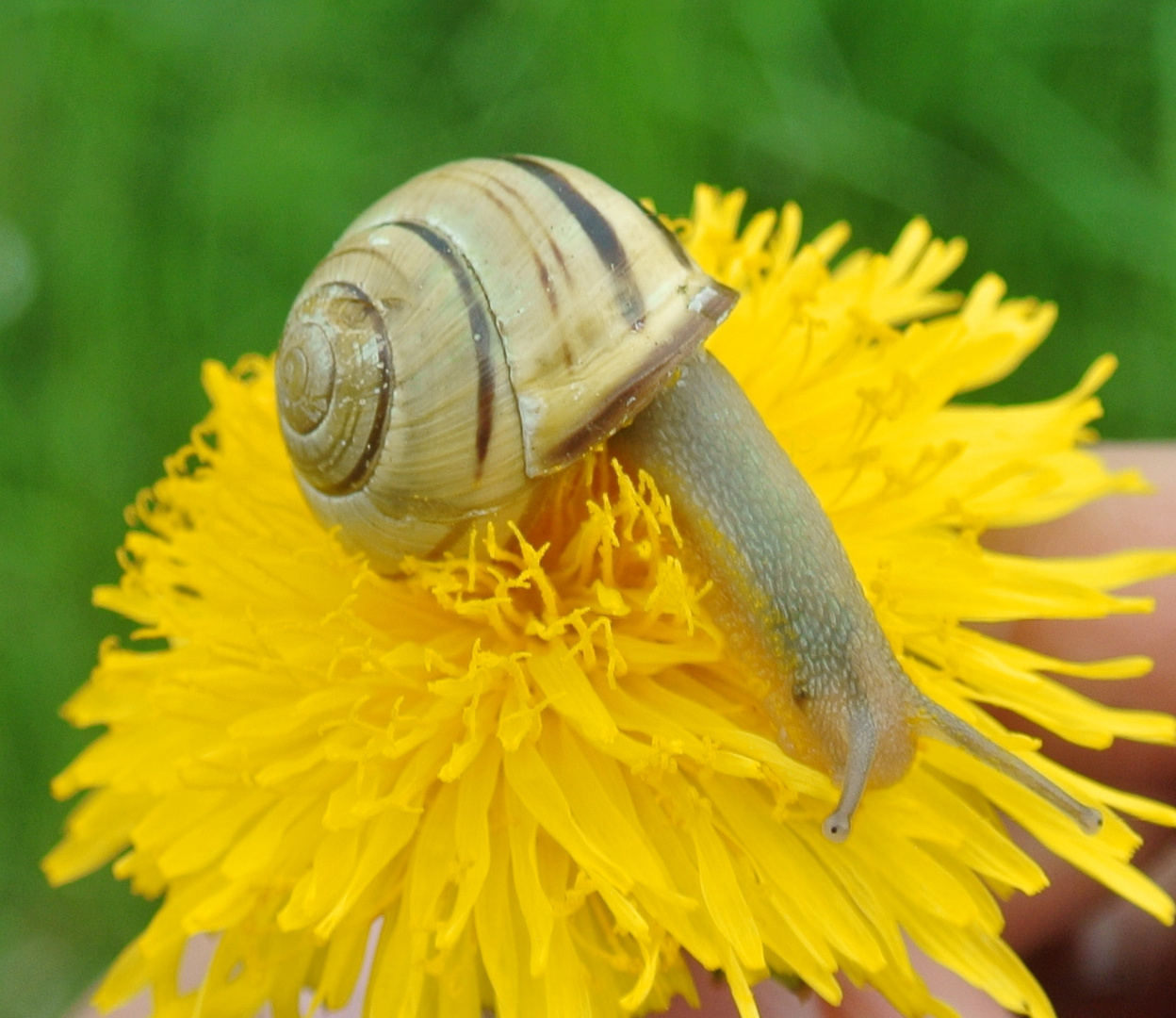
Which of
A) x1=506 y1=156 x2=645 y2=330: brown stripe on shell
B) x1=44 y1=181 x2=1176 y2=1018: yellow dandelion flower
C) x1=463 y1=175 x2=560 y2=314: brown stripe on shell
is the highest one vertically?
x1=506 y1=156 x2=645 y2=330: brown stripe on shell

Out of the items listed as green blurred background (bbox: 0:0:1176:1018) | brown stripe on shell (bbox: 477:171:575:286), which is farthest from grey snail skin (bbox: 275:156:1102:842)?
green blurred background (bbox: 0:0:1176:1018)

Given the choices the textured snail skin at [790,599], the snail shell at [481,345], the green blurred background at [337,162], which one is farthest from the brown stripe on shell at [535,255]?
the green blurred background at [337,162]

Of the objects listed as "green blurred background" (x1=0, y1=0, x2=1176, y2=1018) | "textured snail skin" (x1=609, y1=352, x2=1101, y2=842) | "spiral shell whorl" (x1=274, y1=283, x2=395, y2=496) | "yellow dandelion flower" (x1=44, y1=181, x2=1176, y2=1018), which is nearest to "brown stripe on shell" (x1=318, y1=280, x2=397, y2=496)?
"spiral shell whorl" (x1=274, y1=283, x2=395, y2=496)

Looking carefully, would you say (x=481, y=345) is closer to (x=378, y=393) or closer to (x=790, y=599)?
(x=378, y=393)

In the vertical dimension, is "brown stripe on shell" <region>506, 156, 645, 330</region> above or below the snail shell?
above

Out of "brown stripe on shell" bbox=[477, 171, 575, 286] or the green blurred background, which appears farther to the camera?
the green blurred background

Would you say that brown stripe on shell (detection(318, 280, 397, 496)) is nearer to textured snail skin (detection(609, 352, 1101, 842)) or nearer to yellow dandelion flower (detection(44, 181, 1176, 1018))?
yellow dandelion flower (detection(44, 181, 1176, 1018))

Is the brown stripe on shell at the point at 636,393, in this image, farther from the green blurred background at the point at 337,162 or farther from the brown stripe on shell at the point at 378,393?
the green blurred background at the point at 337,162
